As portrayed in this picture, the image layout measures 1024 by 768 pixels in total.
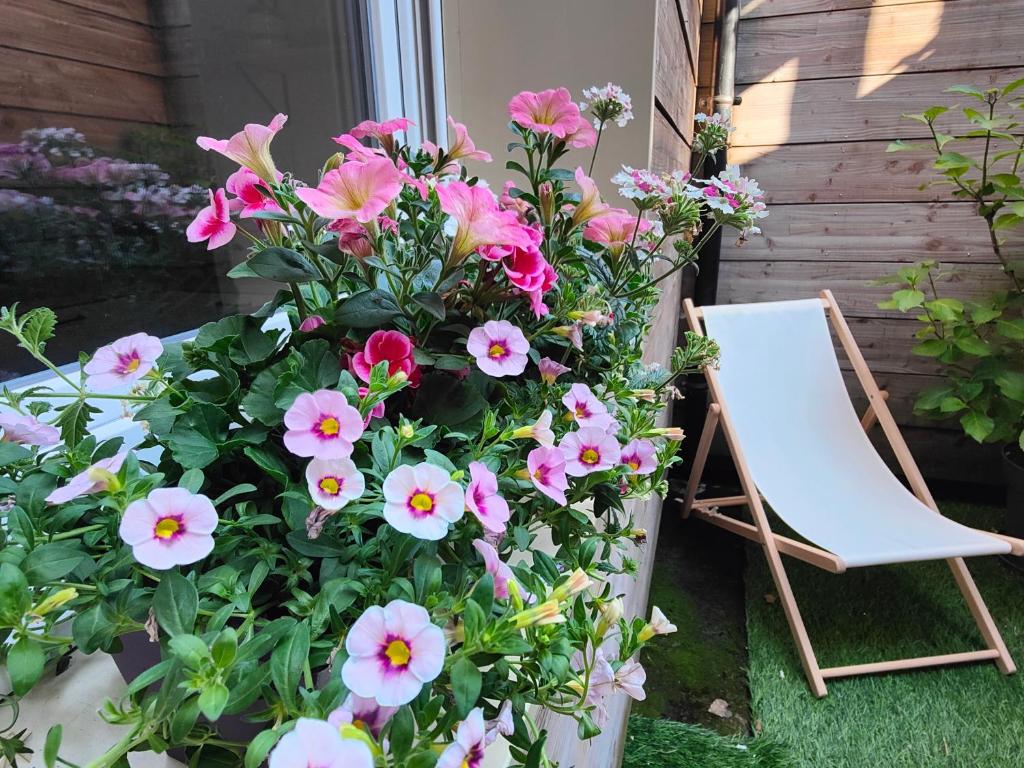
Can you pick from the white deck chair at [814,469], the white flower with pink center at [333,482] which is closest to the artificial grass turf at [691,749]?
the white deck chair at [814,469]

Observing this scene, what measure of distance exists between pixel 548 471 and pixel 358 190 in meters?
0.21

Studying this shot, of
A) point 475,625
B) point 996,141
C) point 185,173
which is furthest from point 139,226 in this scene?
point 996,141

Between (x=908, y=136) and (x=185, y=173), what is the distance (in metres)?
2.39

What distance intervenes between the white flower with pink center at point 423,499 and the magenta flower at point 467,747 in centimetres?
8

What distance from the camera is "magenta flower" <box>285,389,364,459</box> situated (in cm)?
31

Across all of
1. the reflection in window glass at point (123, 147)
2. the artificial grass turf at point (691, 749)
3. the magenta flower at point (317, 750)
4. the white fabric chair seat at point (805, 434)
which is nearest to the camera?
the magenta flower at point (317, 750)

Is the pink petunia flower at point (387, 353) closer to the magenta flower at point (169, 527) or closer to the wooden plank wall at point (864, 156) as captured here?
the magenta flower at point (169, 527)

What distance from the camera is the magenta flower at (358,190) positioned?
348mm

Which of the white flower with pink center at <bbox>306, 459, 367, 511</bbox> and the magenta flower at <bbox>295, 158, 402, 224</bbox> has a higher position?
the magenta flower at <bbox>295, 158, 402, 224</bbox>

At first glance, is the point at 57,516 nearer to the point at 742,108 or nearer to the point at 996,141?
the point at 742,108

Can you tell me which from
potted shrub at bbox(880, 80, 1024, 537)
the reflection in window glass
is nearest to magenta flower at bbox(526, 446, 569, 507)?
the reflection in window glass

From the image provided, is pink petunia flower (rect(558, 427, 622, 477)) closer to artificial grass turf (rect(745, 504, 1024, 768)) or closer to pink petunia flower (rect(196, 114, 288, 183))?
pink petunia flower (rect(196, 114, 288, 183))

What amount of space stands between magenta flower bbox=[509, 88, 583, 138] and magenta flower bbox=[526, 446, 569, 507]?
12.3 inches

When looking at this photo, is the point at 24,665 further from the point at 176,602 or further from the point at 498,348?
the point at 498,348
